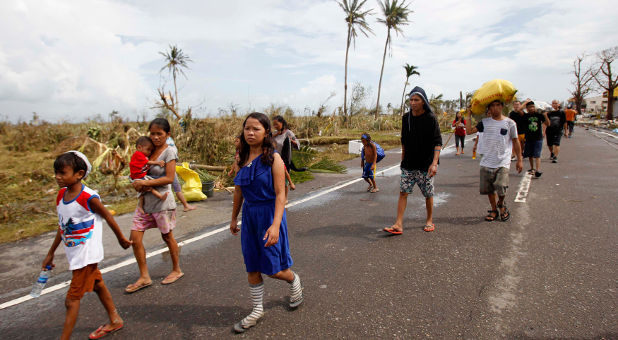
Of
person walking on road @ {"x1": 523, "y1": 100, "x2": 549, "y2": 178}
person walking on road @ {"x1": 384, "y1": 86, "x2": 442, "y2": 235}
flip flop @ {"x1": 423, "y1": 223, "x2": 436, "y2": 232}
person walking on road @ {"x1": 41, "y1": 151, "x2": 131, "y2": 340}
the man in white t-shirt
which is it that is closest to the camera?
person walking on road @ {"x1": 41, "y1": 151, "x2": 131, "y2": 340}

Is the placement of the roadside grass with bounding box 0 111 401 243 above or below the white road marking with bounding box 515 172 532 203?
above

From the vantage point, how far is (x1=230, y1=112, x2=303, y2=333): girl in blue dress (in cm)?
275

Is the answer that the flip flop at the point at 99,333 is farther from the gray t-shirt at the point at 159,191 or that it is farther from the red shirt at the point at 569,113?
the red shirt at the point at 569,113

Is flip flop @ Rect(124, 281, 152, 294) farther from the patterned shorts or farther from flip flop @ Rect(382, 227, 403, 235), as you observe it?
the patterned shorts

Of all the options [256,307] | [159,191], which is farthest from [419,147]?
[159,191]

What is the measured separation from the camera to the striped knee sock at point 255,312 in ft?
9.34

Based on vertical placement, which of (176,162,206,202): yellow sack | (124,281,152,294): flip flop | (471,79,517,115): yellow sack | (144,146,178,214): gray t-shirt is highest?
(471,79,517,115): yellow sack

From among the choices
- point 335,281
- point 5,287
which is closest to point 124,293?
point 5,287

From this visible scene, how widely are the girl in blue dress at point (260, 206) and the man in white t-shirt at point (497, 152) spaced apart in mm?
3965

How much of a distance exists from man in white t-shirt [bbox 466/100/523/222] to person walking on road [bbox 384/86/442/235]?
3.75 feet

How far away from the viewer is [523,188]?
25.7 ft

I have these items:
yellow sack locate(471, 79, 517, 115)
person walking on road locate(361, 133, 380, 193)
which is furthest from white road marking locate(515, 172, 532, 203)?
person walking on road locate(361, 133, 380, 193)

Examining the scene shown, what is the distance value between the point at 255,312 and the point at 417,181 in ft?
9.99

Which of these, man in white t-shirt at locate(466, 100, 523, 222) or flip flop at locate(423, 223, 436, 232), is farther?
man in white t-shirt at locate(466, 100, 523, 222)
